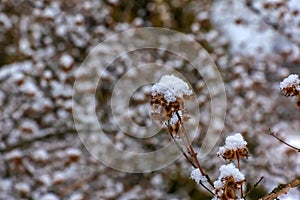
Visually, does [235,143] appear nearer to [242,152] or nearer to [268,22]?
[242,152]

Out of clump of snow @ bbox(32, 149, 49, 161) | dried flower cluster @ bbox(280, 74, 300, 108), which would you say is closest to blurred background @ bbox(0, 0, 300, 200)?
clump of snow @ bbox(32, 149, 49, 161)

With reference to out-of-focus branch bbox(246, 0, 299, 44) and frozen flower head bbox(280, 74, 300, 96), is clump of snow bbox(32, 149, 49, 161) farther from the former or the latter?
frozen flower head bbox(280, 74, 300, 96)

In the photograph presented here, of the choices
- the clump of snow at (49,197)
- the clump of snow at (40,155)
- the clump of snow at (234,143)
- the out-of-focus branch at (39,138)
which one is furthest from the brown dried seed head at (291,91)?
the out-of-focus branch at (39,138)

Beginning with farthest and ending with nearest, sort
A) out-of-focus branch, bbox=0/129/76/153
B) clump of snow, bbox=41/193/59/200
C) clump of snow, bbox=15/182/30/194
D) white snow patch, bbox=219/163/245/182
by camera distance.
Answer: out-of-focus branch, bbox=0/129/76/153 → clump of snow, bbox=15/182/30/194 → clump of snow, bbox=41/193/59/200 → white snow patch, bbox=219/163/245/182

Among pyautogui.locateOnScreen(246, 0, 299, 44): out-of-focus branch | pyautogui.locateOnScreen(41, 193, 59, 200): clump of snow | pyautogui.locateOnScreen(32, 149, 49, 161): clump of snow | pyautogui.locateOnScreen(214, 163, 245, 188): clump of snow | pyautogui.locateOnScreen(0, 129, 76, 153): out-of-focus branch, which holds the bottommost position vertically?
pyautogui.locateOnScreen(214, 163, 245, 188): clump of snow

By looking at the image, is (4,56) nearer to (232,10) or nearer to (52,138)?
(52,138)

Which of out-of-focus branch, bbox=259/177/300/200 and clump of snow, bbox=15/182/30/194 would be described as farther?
clump of snow, bbox=15/182/30/194

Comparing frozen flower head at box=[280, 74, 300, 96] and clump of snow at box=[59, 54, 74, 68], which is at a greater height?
clump of snow at box=[59, 54, 74, 68]

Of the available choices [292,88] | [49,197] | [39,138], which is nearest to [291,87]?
[292,88]
